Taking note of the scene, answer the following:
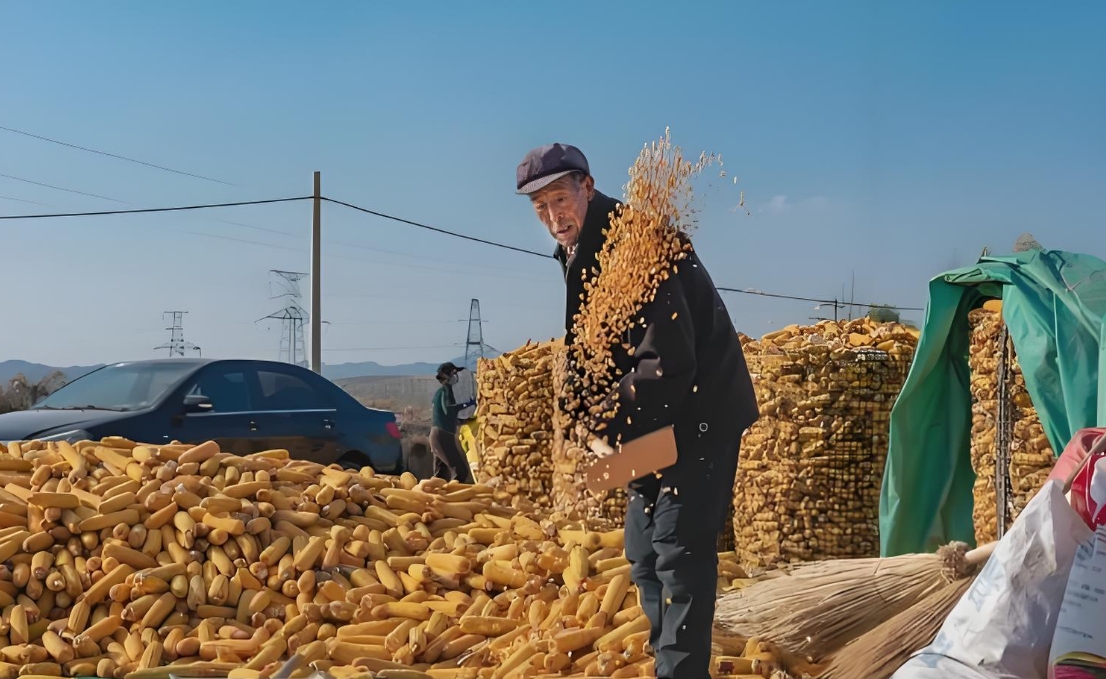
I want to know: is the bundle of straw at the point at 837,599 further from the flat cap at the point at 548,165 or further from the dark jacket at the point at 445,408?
the dark jacket at the point at 445,408

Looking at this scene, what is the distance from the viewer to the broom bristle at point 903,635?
10.3ft

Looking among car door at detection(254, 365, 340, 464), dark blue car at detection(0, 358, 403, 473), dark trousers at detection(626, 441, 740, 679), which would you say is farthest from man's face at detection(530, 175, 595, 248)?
car door at detection(254, 365, 340, 464)

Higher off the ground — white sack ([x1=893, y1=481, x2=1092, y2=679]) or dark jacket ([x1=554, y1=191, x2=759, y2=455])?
dark jacket ([x1=554, y1=191, x2=759, y2=455])

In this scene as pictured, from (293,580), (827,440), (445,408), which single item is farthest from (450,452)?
(293,580)

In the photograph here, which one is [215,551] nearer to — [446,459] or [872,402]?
[872,402]

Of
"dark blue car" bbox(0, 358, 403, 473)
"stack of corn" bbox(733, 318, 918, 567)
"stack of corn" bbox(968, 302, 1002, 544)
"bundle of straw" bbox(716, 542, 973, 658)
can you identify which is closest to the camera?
"bundle of straw" bbox(716, 542, 973, 658)

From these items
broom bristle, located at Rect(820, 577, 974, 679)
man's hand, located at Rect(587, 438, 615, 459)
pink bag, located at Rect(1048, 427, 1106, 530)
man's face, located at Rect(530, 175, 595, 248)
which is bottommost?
broom bristle, located at Rect(820, 577, 974, 679)

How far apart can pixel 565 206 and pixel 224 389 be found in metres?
6.12

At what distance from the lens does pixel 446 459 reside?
10.4m

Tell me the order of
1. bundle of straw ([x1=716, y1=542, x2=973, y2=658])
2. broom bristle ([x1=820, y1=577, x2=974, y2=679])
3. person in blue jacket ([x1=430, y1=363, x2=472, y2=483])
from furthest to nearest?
person in blue jacket ([x1=430, y1=363, x2=472, y2=483]) → bundle of straw ([x1=716, y1=542, x2=973, y2=658]) → broom bristle ([x1=820, y1=577, x2=974, y2=679])

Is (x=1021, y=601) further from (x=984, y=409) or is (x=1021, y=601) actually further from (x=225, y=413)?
(x=225, y=413)

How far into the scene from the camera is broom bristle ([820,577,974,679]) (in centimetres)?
315

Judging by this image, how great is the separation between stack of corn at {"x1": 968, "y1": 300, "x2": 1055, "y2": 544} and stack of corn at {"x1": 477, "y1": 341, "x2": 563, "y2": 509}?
4.15 meters

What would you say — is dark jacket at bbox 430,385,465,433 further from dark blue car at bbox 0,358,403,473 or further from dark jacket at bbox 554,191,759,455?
dark jacket at bbox 554,191,759,455
